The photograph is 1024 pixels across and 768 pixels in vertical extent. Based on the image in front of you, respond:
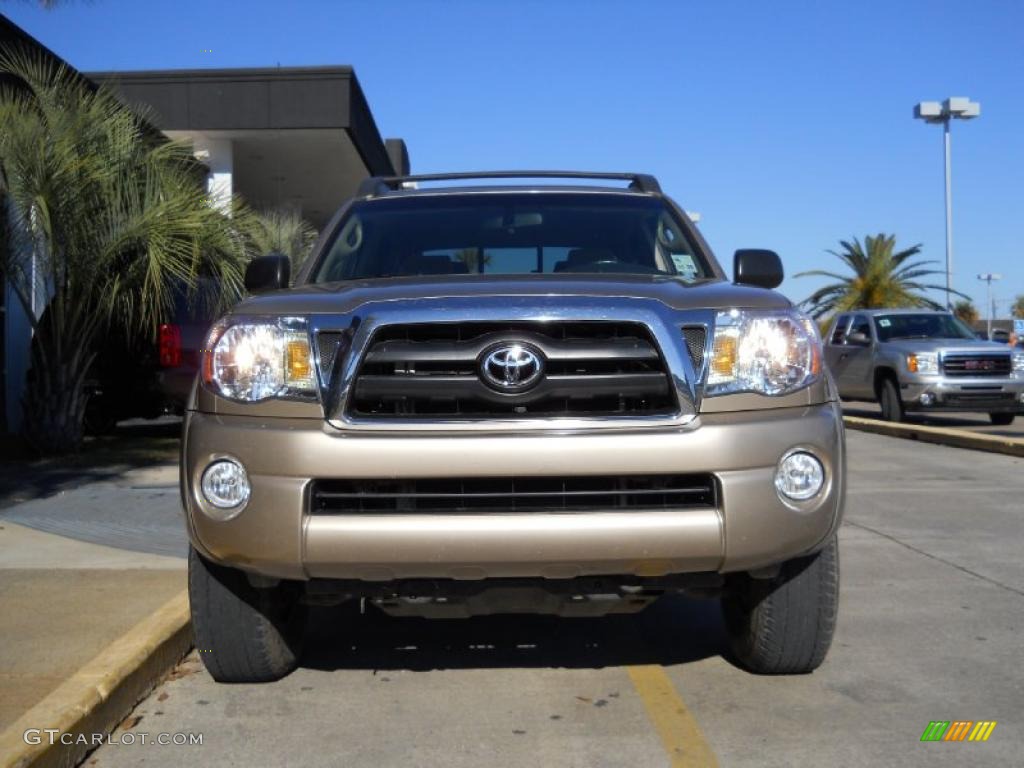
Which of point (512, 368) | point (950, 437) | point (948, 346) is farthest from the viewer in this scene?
point (948, 346)

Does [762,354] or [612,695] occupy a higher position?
[762,354]

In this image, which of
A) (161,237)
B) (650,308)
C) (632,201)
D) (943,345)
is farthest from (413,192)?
(943,345)

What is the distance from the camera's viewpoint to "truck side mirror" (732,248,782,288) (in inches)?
200

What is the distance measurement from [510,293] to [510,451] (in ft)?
1.89

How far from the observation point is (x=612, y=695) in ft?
14.2

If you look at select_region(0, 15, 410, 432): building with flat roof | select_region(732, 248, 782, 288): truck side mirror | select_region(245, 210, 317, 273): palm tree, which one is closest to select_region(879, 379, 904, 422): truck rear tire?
select_region(245, 210, 317, 273): palm tree

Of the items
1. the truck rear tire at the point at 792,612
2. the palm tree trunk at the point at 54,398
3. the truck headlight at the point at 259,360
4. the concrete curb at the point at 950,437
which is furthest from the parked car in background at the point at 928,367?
the truck headlight at the point at 259,360

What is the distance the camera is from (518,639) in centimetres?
516

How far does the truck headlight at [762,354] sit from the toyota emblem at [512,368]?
0.58m

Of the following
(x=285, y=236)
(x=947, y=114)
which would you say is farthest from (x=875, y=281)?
(x=285, y=236)

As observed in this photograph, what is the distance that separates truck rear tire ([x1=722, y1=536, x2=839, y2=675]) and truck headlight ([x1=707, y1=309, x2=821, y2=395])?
62cm

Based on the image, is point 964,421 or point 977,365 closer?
point 977,365

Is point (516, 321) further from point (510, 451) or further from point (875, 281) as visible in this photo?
point (875, 281)

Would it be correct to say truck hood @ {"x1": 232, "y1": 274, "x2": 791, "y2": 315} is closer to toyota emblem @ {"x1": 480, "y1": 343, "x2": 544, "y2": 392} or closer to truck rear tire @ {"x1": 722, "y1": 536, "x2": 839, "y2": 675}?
toyota emblem @ {"x1": 480, "y1": 343, "x2": 544, "y2": 392}
